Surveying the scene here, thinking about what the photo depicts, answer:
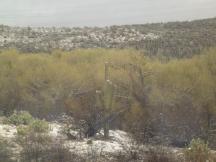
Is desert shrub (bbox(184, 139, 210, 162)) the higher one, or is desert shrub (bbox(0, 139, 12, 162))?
desert shrub (bbox(184, 139, 210, 162))

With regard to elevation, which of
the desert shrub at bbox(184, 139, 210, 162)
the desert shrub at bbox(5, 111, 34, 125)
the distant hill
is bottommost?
the desert shrub at bbox(5, 111, 34, 125)

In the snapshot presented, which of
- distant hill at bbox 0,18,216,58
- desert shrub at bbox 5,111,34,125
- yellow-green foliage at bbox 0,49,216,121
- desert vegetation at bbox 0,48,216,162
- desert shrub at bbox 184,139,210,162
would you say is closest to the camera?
desert shrub at bbox 184,139,210,162

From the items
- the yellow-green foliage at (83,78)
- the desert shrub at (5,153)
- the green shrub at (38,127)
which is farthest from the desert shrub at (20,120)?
the desert shrub at (5,153)

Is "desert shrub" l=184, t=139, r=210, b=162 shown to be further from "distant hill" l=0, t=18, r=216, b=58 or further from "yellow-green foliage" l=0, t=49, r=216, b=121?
"distant hill" l=0, t=18, r=216, b=58

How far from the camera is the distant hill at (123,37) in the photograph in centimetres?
6700

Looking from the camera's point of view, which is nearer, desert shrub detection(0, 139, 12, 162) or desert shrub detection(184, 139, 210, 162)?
desert shrub detection(184, 139, 210, 162)

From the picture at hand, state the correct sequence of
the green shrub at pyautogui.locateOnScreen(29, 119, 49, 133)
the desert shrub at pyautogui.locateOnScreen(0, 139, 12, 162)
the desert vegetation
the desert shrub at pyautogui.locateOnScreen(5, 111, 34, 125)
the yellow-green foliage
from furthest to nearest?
1. the yellow-green foliage
2. the desert vegetation
3. the desert shrub at pyautogui.locateOnScreen(5, 111, 34, 125)
4. the green shrub at pyautogui.locateOnScreen(29, 119, 49, 133)
5. the desert shrub at pyautogui.locateOnScreen(0, 139, 12, 162)

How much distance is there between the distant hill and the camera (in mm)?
67000

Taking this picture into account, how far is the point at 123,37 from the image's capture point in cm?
7731

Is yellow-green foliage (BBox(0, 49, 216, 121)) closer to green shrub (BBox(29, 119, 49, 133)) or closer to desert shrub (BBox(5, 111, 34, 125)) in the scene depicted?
desert shrub (BBox(5, 111, 34, 125))

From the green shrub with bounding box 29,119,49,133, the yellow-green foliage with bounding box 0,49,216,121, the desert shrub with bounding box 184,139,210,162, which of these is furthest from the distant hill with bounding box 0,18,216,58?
the desert shrub with bounding box 184,139,210,162

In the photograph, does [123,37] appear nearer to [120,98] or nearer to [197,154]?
[120,98]

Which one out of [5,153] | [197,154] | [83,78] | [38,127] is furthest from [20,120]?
[197,154]

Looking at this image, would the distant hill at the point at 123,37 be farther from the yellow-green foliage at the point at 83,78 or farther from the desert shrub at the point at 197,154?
the desert shrub at the point at 197,154
